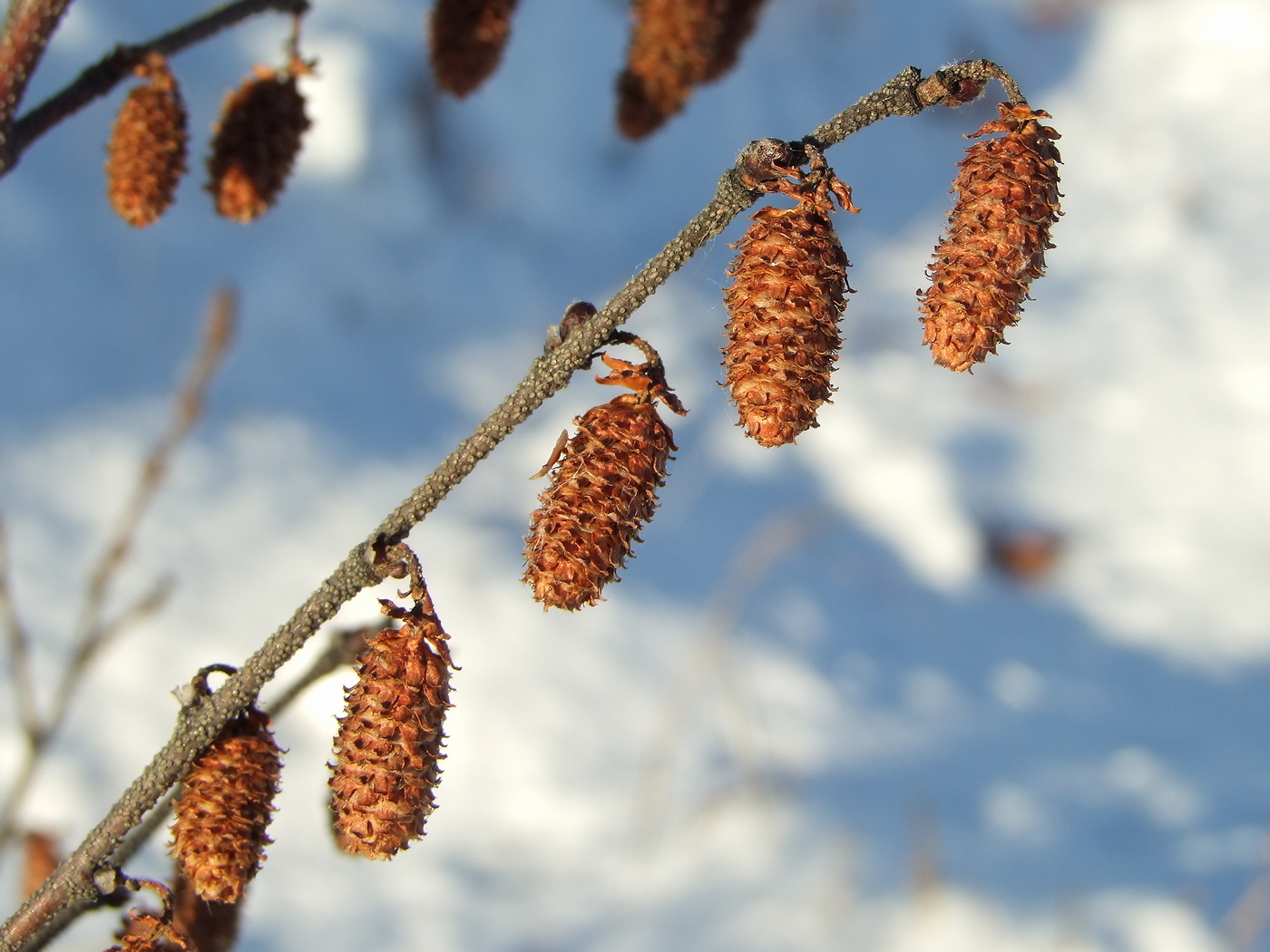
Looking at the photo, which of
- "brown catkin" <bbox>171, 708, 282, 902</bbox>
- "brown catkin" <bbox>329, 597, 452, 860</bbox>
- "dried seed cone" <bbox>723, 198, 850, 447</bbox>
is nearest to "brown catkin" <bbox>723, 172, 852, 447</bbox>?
"dried seed cone" <bbox>723, 198, 850, 447</bbox>

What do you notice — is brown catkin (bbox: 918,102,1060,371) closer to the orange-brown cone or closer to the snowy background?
the orange-brown cone

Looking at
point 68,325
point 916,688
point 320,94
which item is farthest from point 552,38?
point 916,688

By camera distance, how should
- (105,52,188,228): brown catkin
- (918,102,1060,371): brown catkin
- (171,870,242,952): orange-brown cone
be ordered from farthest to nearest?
1. (105,52,188,228): brown catkin
2. (171,870,242,952): orange-brown cone
3. (918,102,1060,371): brown catkin

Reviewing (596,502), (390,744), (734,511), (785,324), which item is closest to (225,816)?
(390,744)

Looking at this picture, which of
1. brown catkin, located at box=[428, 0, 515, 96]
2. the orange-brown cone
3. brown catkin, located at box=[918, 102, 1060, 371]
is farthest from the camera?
brown catkin, located at box=[428, 0, 515, 96]

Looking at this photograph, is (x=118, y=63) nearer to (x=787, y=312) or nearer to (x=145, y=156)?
(x=145, y=156)

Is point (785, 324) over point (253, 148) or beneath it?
beneath

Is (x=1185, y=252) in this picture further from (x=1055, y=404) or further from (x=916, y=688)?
(x=916, y=688)
